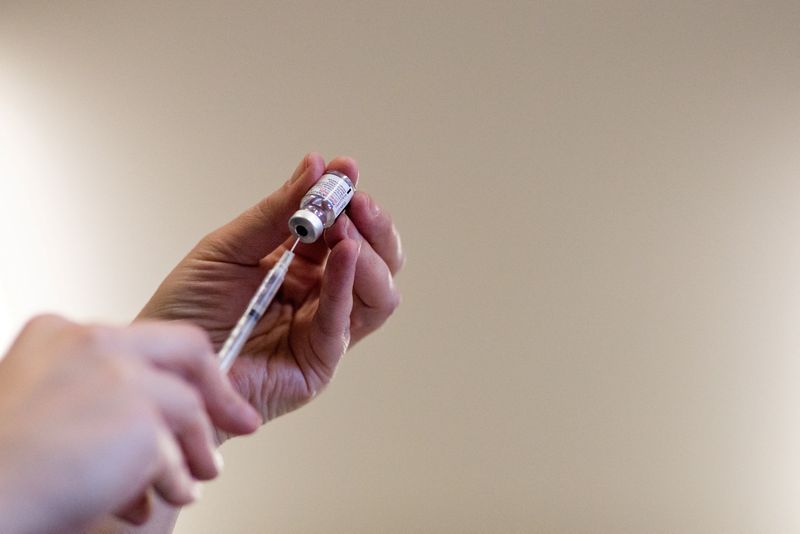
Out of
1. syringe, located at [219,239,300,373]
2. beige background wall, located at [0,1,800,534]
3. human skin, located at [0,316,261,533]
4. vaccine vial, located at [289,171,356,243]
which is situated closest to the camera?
human skin, located at [0,316,261,533]

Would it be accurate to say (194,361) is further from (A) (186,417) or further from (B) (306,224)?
(B) (306,224)

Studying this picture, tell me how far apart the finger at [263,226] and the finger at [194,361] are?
17.2 inches

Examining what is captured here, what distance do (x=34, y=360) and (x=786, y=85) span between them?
3.90 ft

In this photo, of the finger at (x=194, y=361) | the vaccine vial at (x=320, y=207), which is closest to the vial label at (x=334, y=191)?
the vaccine vial at (x=320, y=207)

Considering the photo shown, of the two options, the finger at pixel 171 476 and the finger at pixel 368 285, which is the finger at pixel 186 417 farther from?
the finger at pixel 368 285

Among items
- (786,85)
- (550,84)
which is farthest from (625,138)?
(786,85)

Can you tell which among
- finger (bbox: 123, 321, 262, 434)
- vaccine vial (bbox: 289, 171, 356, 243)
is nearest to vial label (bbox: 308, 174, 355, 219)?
vaccine vial (bbox: 289, 171, 356, 243)

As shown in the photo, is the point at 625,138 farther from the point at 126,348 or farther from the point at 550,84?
the point at 126,348

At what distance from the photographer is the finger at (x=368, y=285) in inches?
38.1

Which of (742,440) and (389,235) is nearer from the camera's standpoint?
(389,235)

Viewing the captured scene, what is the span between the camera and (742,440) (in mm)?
1546

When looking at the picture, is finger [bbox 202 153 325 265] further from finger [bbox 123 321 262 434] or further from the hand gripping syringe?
finger [bbox 123 321 262 434]

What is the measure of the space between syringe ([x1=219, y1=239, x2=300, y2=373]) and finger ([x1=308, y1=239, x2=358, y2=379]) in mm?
64

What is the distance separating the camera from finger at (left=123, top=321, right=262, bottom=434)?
0.50 meters
